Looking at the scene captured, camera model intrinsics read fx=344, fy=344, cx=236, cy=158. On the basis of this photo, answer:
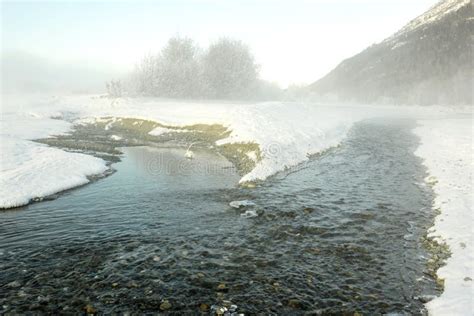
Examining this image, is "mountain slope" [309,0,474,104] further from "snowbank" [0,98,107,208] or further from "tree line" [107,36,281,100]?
"snowbank" [0,98,107,208]

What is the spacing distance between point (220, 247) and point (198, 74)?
82998mm

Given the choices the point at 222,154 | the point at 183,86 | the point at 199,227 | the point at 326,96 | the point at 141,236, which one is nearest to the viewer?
the point at 141,236

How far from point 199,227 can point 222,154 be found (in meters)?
18.9

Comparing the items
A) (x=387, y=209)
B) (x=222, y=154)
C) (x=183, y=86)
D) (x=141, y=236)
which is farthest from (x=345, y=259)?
(x=183, y=86)

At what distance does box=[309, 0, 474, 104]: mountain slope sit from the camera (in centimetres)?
11225

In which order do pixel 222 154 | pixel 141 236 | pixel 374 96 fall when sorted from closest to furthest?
pixel 141 236
pixel 222 154
pixel 374 96

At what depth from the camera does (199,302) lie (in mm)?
10789

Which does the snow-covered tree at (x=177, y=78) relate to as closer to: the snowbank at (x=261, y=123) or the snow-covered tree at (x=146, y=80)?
the snow-covered tree at (x=146, y=80)

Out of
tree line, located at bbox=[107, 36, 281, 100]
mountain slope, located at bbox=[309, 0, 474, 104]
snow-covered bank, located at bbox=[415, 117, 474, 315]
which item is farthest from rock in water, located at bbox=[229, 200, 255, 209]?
mountain slope, located at bbox=[309, 0, 474, 104]

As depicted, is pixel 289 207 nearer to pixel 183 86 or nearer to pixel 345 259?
pixel 345 259

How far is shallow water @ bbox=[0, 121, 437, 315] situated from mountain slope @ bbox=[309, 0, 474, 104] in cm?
9991

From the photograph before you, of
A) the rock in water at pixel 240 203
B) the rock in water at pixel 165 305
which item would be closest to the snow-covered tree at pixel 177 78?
the rock in water at pixel 240 203

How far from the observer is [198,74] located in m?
92.7

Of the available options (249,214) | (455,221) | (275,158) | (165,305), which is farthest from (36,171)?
(455,221)
